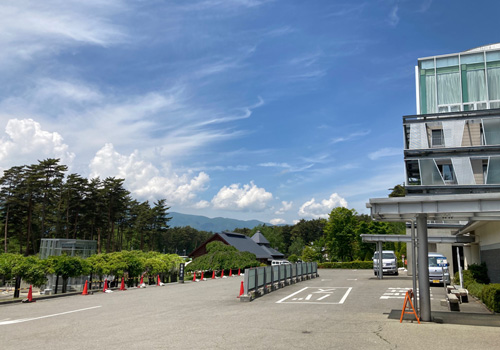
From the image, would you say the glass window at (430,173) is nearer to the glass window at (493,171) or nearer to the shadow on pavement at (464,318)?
the glass window at (493,171)

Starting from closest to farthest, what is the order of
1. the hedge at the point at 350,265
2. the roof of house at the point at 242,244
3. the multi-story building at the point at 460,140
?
the multi-story building at the point at 460,140 → the hedge at the point at 350,265 → the roof of house at the point at 242,244

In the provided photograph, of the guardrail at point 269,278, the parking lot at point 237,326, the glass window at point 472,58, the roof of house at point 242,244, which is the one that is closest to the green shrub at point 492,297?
the parking lot at point 237,326

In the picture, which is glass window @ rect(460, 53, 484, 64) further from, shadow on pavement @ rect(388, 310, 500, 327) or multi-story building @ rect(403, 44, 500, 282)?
shadow on pavement @ rect(388, 310, 500, 327)

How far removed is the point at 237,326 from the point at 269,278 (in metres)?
11.3

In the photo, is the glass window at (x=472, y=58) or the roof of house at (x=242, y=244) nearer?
the glass window at (x=472, y=58)

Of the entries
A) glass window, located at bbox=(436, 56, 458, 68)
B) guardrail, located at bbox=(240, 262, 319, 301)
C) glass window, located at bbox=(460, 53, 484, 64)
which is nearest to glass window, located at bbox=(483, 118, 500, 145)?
glass window, located at bbox=(460, 53, 484, 64)

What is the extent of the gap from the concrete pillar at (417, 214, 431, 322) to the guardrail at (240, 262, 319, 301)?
8.26m

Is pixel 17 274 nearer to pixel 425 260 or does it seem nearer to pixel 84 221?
pixel 425 260

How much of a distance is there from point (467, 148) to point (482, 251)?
9217 mm

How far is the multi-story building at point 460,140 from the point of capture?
2875 centimetres

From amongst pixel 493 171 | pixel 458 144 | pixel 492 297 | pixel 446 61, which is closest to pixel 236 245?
pixel 446 61

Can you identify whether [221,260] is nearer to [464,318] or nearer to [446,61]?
[446,61]

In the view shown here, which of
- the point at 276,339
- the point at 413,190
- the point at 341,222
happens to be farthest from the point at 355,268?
the point at 276,339

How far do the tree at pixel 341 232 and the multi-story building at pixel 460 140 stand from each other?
88.5 ft
